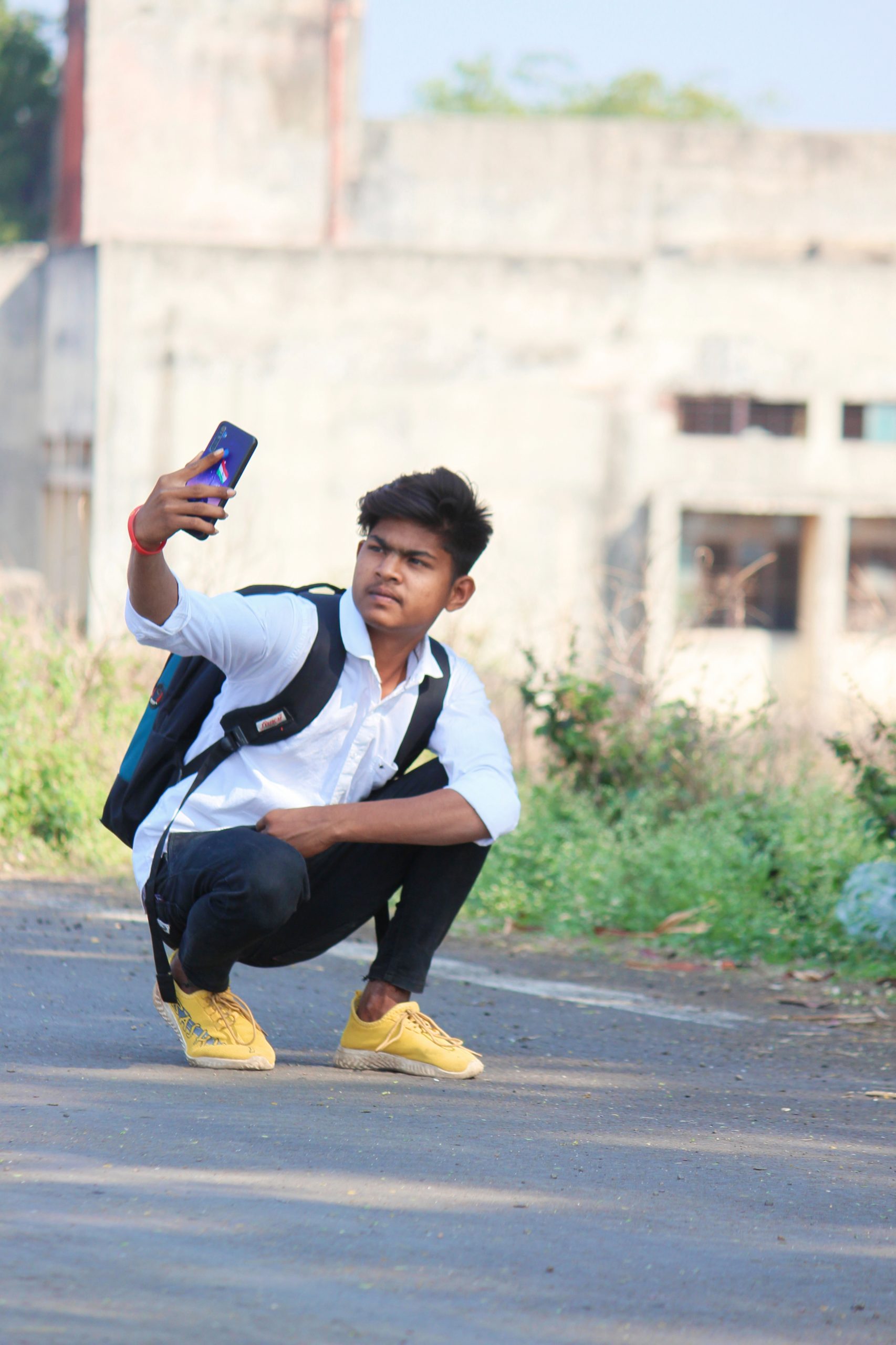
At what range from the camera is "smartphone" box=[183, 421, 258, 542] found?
3654 millimetres

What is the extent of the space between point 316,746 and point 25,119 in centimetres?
2878

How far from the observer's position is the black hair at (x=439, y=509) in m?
4.06

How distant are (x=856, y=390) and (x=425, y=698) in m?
Result: 19.2

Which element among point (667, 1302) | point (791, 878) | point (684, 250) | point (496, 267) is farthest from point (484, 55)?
point (667, 1302)

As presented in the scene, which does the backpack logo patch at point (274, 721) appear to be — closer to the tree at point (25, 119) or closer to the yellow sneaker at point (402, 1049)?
the yellow sneaker at point (402, 1049)

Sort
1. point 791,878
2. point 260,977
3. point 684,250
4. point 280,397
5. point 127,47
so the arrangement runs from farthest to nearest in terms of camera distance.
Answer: point 684,250 < point 127,47 < point 280,397 < point 791,878 < point 260,977

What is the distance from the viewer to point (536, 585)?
69.9ft

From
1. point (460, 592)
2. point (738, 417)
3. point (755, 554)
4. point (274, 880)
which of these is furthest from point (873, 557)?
point (274, 880)

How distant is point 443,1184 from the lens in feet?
10.4

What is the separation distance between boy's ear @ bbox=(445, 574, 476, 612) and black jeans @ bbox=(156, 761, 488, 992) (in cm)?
41

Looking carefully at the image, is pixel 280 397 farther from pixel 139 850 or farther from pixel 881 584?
pixel 139 850

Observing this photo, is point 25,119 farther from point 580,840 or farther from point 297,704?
point 297,704

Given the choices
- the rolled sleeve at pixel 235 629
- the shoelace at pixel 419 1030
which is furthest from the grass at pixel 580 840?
the rolled sleeve at pixel 235 629

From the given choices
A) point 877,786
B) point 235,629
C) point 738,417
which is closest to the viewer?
point 235,629
